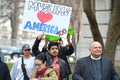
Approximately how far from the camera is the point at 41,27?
11.4 m

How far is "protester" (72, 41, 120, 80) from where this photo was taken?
8750 millimetres

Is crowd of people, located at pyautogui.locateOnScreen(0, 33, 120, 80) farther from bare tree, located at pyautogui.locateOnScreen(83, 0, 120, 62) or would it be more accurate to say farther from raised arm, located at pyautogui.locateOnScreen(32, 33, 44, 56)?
bare tree, located at pyautogui.locateOnScreen(83, 0, 120, 62)

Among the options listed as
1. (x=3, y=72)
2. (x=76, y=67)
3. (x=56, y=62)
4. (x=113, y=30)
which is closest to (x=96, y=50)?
(x=76, y=67)

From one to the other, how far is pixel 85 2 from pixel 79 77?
219 inches

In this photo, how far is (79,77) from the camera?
8812 mm

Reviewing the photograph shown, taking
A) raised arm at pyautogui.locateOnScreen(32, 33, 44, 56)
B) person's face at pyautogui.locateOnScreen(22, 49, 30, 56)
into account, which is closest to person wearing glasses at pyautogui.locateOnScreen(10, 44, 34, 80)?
person's face at pyautogui.locateOnScreen(22, 49, 30, 56)

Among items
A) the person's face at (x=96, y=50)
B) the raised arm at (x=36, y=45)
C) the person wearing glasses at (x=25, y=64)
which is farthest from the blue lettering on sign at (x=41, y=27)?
the person's face at (x=96, y=50)

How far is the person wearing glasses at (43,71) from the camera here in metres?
8.41

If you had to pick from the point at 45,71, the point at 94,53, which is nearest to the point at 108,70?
the point at 94,53

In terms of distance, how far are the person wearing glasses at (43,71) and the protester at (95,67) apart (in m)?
0.55

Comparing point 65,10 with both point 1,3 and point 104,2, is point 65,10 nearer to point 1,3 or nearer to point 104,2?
point 104,2

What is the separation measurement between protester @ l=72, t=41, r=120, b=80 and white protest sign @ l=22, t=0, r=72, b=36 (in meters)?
2.46

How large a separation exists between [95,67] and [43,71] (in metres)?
0.91

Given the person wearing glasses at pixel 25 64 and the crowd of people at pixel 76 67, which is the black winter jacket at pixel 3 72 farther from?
the person wearing glasses at pixel 25 64
